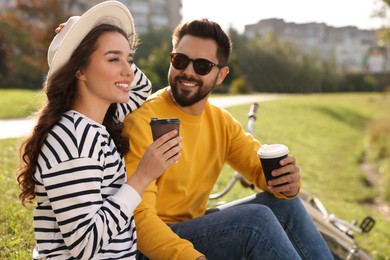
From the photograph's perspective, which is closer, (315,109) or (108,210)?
(108,210)

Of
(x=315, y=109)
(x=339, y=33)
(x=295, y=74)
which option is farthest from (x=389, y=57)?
(x=315, y=109)

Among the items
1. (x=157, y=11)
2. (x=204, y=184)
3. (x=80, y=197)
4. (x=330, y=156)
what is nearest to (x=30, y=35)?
(x=330, y=156)

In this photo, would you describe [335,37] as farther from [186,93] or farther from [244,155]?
[186,93]

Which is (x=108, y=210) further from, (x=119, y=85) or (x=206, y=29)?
(x=206, y=29)

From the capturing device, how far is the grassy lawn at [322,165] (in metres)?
3.60

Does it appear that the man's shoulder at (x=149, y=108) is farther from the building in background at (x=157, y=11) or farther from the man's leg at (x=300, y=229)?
the building in background at (x=157, y=11)

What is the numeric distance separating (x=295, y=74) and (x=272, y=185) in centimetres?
5080

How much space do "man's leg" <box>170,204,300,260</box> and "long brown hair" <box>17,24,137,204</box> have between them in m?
0.79

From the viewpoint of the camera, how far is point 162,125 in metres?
2.11

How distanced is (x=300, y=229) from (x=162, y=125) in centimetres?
115

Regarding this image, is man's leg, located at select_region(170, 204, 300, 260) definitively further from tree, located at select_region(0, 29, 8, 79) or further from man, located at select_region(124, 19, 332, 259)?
tree, located at select_region(0, 29, 8, 79)

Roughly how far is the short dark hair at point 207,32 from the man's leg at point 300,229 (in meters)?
0.87

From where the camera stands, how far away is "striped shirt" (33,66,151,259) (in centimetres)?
191

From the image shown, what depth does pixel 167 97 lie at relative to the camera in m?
2.97
